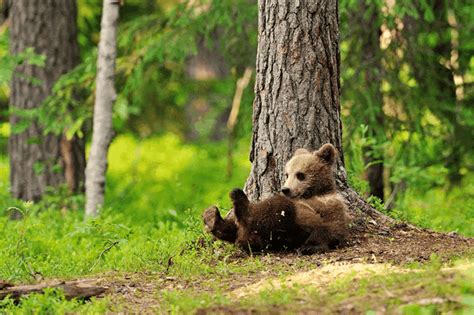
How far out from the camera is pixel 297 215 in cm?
741

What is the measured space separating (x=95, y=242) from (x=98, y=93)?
8.19 ft

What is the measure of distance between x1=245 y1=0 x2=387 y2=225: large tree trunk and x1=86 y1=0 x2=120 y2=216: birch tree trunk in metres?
3.71

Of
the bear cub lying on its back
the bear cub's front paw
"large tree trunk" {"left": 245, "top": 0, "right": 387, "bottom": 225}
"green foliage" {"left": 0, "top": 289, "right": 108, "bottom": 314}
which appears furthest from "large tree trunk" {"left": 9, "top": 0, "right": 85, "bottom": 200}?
"green foliage" {"left": 0, "top": 289, "right": 108, "bottom": 314}

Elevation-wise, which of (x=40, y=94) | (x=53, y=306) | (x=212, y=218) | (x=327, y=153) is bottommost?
(x=53, y=306)

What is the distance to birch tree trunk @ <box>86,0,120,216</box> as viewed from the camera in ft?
37.9

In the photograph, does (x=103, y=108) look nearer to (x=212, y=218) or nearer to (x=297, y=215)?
(x=212, y=218)

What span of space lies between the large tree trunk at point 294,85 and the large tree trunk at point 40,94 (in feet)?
19.6

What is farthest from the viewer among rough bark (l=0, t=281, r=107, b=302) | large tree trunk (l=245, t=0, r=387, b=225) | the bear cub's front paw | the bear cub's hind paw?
large tree trunk (l=245, t=0, r=387, b=225)

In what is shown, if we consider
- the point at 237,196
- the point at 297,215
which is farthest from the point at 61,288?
the point at 297,215

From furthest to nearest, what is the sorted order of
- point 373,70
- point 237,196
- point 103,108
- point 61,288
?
1. point 373,70
2. point 103,108
3. point 237,196
4. point 61,288

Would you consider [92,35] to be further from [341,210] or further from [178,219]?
[341,210]

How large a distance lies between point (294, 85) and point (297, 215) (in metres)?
1.37

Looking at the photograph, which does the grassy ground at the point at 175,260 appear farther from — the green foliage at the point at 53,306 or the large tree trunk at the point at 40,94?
the large tree trunk at the point at 40,94

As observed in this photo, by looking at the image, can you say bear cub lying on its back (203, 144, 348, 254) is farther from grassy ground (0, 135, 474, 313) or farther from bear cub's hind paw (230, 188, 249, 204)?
grassy ground (0, 135, 474, 313)
